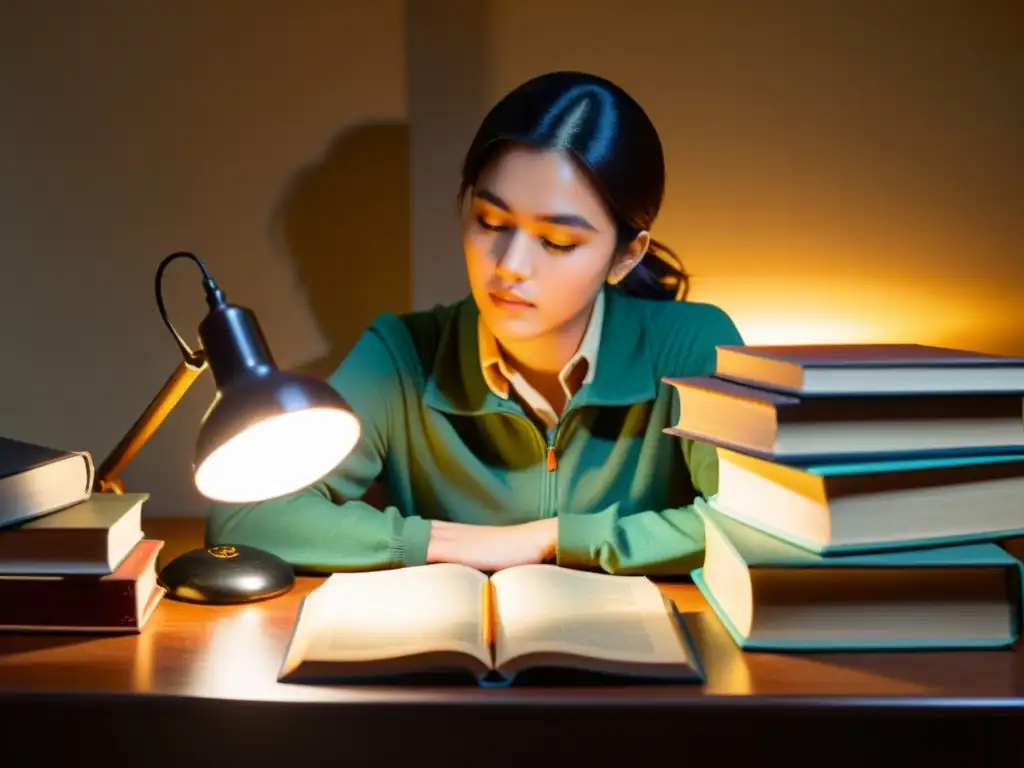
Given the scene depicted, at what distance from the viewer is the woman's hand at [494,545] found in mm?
1168

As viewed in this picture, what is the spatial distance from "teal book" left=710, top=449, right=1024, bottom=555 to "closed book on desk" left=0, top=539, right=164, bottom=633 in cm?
66

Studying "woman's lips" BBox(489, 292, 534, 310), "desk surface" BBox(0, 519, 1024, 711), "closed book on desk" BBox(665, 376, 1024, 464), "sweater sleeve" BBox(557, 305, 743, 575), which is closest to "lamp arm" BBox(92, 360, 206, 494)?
"desk surface" BBox(0, 519, 1024, 711)

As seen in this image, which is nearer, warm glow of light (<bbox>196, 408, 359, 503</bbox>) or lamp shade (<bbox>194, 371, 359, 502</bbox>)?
lamp shade (<bbox>194, 371, 359, 502</bbox>)

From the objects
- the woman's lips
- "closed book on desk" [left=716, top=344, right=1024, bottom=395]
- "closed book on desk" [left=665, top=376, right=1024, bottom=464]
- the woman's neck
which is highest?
the woman's lips

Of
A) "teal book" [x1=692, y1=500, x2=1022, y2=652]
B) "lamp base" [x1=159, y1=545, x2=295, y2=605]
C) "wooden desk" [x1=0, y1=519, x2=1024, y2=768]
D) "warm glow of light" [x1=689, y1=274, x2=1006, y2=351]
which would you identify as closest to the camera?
"wooden desk" [x1=0, y1=519, x2=1024, y2=768]

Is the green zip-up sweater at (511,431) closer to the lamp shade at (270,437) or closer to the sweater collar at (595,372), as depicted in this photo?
the sweater collar at (595,372)

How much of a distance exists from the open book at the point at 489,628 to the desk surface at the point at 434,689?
0.7 inches

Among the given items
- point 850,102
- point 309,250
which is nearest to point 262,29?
point 309,250

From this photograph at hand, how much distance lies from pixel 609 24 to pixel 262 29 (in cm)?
54

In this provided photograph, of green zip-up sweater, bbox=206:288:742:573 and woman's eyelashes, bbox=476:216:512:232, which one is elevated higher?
woman's eyelashes, bbox=476:216:512:232

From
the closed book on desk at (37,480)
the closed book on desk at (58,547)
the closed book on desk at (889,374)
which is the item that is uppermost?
the closed book on desk at (889,374)

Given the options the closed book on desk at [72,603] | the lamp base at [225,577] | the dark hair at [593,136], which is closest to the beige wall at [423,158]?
the dark hair at [593,136]

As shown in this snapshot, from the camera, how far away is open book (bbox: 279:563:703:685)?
86 cm

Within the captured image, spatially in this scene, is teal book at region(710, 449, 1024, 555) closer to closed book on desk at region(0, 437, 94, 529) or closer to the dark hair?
the dark hair
